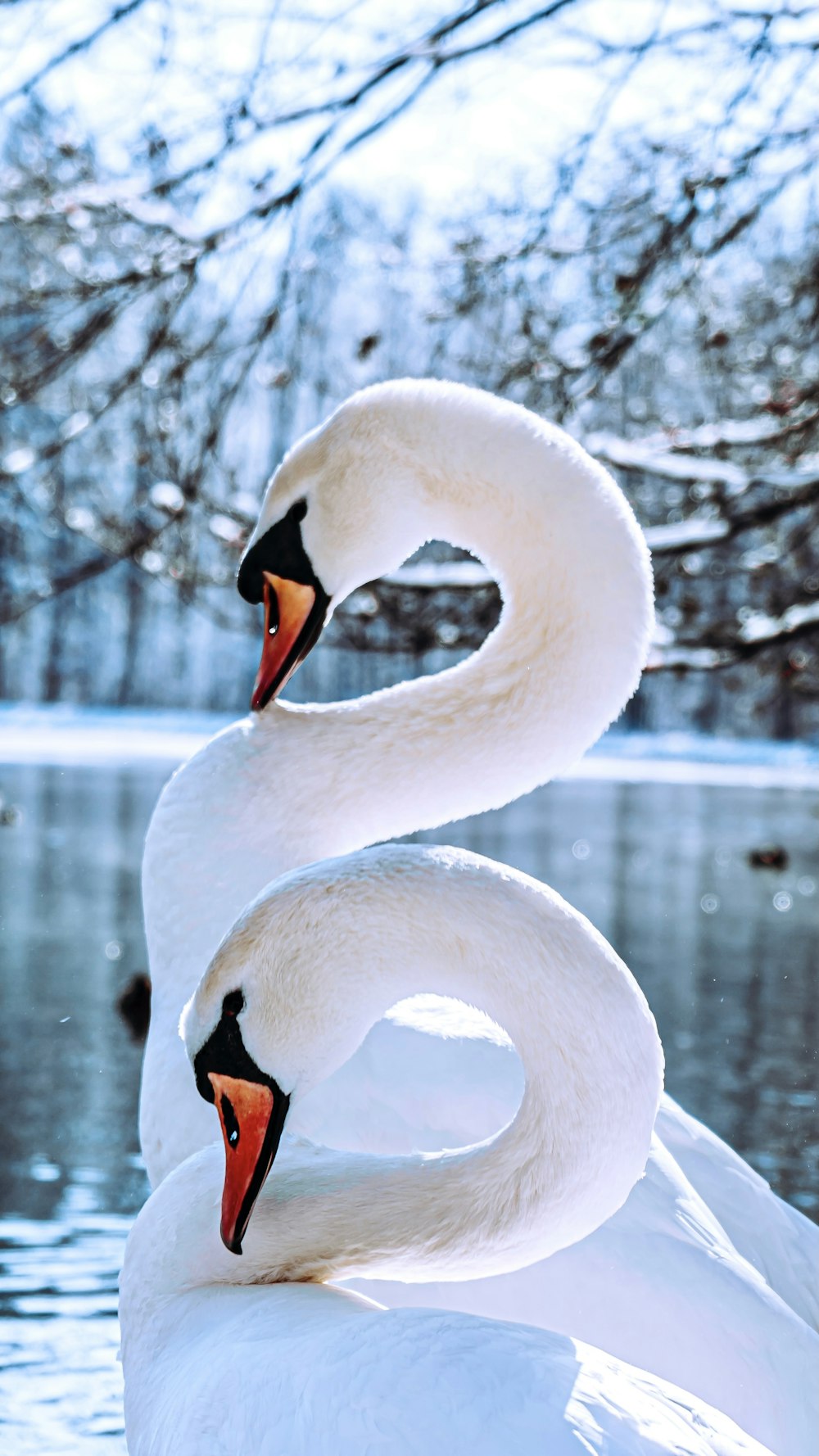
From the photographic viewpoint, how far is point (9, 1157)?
158 inches

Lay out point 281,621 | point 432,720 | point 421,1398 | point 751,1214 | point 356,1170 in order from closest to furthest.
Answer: point 421,1398 → point 356,1170 → point 751,1214 → point 281,621 → point 432,720

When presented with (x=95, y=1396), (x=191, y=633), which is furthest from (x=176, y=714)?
(x=95, y=1396)

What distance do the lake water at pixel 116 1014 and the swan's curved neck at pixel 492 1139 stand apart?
80 cm

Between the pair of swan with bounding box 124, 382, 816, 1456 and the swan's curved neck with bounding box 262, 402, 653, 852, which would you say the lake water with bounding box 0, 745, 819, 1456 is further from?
the swan's curved neck with bounding box 262, 402, 653, 852

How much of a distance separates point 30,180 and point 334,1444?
9.84 ft

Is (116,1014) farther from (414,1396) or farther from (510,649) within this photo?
(414,1396)

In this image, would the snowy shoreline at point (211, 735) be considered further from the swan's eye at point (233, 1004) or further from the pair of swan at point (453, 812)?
the swan's eye at point (233, 1004)

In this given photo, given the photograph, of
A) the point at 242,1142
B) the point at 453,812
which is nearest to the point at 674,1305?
the point at 242,1142

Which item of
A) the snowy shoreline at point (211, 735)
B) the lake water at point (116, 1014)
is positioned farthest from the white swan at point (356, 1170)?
the snowy shoreline at point (211, 735)

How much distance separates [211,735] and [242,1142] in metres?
14.3

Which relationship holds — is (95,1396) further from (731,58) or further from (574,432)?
(731,58)

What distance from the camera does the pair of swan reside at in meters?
2.10

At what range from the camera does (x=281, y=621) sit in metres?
2.52

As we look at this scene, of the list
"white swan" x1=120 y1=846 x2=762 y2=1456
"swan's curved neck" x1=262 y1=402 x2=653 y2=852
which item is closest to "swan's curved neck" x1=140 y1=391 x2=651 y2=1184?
"swan's curved neck" x1=262 y1=402 x2=653 y2=852
